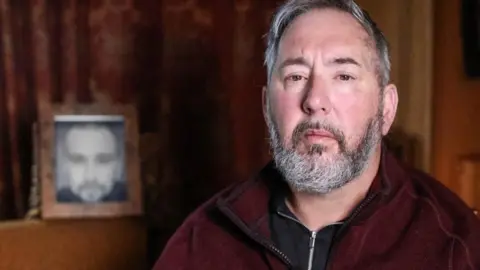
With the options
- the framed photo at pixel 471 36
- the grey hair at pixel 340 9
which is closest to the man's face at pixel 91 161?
the grey hair at pixel 340 9

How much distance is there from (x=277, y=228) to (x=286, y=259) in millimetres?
81

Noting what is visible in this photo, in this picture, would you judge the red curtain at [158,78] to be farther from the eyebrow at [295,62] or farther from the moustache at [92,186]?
the eyebrow at [295,62]

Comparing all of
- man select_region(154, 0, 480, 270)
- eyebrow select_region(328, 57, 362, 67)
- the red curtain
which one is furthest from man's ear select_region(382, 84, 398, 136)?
the red curtain

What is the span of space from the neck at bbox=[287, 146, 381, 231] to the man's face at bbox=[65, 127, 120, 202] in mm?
669

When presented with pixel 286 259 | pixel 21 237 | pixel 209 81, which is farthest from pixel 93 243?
pixel 286 259

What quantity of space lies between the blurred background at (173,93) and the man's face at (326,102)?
0.47m

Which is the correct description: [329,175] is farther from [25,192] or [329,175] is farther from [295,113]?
[25,192]

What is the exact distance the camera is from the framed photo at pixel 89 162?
5.66 feet

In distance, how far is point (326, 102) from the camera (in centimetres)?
117

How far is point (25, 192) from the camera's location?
1826 mm

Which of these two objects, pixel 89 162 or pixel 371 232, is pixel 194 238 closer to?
pixel 371 232

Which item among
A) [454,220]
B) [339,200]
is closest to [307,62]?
[339,200]

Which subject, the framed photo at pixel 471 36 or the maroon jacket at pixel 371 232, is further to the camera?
the framed photo at pixel 471 36

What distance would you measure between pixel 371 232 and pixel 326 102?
→ 0.22m
